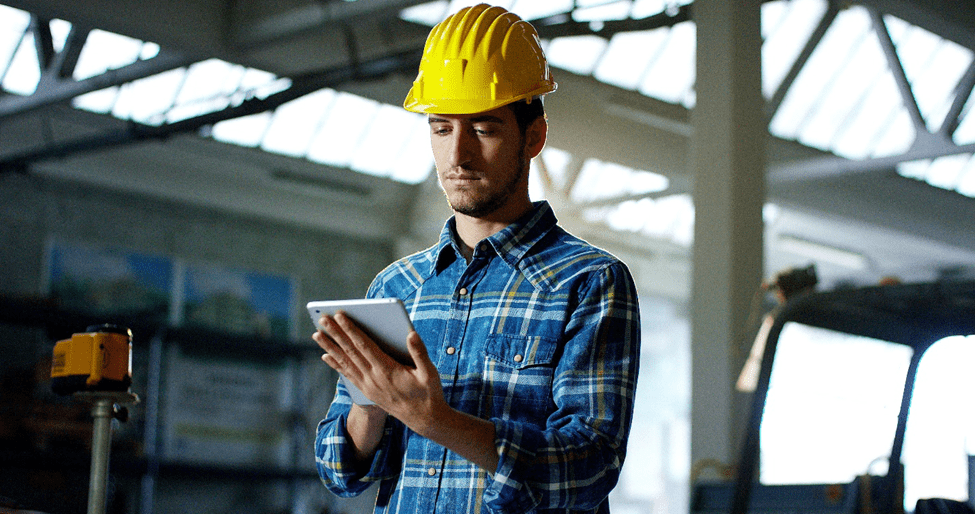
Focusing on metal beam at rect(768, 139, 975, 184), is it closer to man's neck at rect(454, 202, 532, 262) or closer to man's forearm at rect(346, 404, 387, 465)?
man's neck at rect(454, 202, 532, 262)

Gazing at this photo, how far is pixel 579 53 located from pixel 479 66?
1402cm

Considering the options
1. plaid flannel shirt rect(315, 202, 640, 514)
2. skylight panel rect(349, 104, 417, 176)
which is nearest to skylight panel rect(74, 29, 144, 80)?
skylight panel rect(349, 104, 417, 176)

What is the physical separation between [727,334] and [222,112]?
21.0 feet

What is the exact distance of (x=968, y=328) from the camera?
2641mm

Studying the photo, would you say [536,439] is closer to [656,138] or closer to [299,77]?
[299,77]

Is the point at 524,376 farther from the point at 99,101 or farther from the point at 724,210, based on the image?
the point at 99,101

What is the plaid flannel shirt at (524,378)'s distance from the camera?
179 cm

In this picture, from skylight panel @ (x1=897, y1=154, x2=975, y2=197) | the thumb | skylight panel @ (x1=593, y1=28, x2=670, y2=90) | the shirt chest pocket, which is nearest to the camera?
the thumb

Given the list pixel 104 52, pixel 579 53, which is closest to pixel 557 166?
pixel 579 53

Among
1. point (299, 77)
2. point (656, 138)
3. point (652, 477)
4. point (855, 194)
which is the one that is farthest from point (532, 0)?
point (652, 477)

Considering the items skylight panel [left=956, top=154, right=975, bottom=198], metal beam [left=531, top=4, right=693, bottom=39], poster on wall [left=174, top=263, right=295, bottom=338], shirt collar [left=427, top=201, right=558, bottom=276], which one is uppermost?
skylight panel [left=956, top=154, right=975, bottom=198]

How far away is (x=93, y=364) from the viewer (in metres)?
2.91

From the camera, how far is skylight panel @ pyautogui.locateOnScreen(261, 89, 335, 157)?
1686 centimetres

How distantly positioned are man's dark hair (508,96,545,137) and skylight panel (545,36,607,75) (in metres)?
13.7
